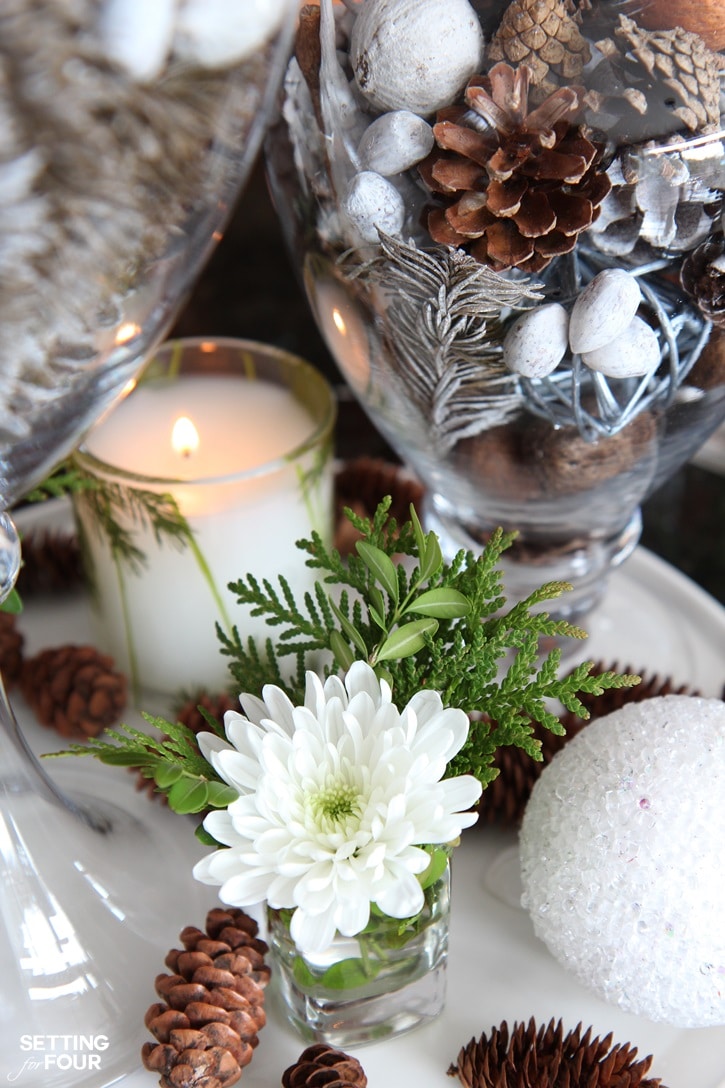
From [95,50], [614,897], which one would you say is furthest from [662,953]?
[95,50]

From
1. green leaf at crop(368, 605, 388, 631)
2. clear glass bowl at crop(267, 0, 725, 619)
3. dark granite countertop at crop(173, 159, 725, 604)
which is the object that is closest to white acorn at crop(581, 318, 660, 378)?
clear glass bowl at crop(267, 0, 725, 619)

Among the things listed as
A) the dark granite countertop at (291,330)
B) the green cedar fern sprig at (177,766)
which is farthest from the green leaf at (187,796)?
the dark granite countertop at (291,330)

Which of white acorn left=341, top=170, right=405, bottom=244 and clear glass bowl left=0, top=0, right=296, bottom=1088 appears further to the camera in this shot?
white acorn left=341, top=170, right=405, bottom=244

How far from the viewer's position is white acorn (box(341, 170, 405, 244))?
1.08ft

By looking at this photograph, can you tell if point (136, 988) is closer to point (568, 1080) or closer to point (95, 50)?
point (568, 1080)

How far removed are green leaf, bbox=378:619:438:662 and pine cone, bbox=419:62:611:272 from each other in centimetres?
11

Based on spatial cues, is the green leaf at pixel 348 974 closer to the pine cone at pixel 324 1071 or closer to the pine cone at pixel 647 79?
the pine cone at pixel 324 1071

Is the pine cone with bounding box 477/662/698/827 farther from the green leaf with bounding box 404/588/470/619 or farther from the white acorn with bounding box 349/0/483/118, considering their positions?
the white acorn with bounding box 349/0/483/118

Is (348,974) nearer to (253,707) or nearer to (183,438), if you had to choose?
(253,707)

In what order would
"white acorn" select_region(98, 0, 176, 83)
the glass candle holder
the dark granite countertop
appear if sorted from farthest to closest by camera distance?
the dark granite countertop → the glass candle holder → "white acorn" select_region(98, 0, 176, 83)

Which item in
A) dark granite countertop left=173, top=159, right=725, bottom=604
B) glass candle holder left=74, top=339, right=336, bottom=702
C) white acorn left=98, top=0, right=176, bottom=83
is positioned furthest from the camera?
dark granite countertop left=173, top=159, right=725, bottom=604

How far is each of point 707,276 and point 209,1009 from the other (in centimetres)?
26

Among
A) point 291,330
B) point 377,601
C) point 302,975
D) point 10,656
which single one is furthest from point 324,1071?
point 291,330

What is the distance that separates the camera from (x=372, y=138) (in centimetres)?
33
